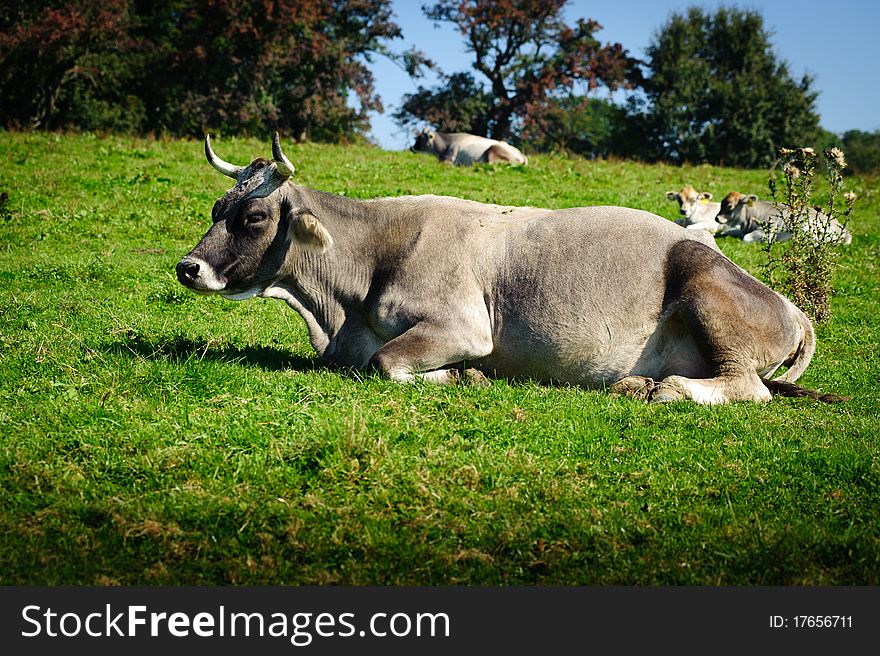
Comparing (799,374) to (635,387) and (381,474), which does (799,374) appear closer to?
(635,387)

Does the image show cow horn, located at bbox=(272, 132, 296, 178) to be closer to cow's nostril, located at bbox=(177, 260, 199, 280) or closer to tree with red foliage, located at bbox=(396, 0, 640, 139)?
cow's nostril, located at bbox=(177, 260, 199, 280)

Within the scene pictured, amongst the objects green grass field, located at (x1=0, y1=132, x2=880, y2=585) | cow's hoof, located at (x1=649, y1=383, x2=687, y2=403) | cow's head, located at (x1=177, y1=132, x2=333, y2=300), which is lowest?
green grass field, located at (x1=0, y1=132, x2=880, y2=585)

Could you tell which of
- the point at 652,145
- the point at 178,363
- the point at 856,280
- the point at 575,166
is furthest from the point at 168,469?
the point at 652,145

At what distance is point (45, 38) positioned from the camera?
111ft

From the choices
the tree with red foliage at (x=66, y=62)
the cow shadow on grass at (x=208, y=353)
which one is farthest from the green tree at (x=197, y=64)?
the cow shadow on grass at (x=208, y=353)

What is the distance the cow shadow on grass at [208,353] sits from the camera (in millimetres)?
8203

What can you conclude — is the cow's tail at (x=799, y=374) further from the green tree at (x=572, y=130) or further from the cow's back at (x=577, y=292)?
the green tree at (x=572, y=130)

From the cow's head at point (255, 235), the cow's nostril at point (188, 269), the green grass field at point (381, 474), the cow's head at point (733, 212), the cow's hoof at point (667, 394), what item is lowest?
the green grass field at point (381, 474)

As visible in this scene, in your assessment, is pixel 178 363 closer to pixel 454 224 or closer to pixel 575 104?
pixel 454 224

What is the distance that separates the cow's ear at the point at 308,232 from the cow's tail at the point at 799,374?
438cm

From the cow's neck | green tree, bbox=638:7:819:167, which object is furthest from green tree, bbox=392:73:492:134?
the cow's neck

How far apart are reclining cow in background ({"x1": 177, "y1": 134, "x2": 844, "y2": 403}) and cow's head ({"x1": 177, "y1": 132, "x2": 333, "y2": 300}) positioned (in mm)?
13

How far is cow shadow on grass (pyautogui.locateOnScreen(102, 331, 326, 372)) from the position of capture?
8.20 metres

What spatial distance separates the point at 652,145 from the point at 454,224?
158ft
